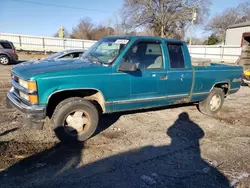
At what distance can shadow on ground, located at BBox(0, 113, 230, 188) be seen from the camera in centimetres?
286

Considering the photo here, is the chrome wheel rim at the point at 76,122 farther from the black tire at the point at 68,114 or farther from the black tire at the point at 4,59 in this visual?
the black tire at the point at 4,59

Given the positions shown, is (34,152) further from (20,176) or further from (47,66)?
(47,66)

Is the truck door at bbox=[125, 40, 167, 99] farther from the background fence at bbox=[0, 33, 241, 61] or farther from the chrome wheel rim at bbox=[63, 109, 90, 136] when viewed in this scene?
the background fence at bbox=[0, 33, 241, 61]

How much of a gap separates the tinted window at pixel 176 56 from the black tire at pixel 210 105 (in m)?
1.53

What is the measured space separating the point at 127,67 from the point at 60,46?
23.5m

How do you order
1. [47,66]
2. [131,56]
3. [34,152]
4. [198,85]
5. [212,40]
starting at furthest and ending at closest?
[212,40] → [198,85] → [131,56] → [47,66] → [34,152]

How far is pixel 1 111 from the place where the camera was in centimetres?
533

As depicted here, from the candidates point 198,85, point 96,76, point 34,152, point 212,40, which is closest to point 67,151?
point 34,152

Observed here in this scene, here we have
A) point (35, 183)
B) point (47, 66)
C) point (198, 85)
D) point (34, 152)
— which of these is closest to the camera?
point (35, 183)

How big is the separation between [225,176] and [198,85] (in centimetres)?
262

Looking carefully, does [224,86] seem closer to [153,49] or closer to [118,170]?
[153,49]

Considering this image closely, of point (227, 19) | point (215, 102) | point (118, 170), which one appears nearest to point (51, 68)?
point (118, 170)

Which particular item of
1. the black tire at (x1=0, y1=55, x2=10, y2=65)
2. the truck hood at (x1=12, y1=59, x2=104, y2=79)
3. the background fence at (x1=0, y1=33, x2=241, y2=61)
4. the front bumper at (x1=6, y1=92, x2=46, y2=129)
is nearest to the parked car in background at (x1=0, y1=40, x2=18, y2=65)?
the black tire at (x1=0, y1=55, x2=10, y2=65)

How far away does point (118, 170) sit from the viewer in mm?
3166
